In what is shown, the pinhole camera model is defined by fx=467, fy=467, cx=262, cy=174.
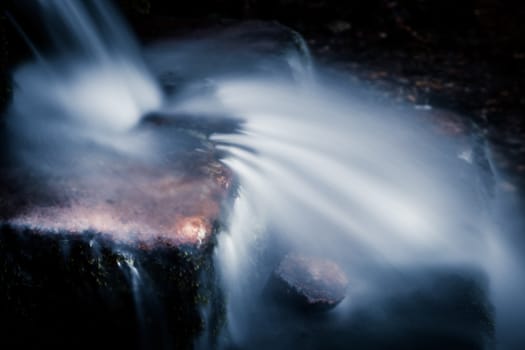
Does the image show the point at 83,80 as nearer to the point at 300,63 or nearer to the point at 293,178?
the point at 293,178

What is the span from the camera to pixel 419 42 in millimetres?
6172

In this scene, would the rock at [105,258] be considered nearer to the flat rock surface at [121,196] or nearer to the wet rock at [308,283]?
the flat rock surface at [121,196]

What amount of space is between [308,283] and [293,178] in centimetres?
68

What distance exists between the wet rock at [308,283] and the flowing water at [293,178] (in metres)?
0.08

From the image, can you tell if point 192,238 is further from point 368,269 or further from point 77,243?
point 368,269

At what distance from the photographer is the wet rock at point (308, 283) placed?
258 centimetres

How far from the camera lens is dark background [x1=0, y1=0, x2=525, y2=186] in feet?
14.5

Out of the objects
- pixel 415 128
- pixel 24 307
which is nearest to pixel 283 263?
pixel 24 307

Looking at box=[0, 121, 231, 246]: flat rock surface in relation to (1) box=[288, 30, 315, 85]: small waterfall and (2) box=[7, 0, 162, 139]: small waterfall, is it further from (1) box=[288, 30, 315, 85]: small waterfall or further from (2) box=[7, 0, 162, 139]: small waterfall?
(1) box=[288, 30, 315, 85]: small waterfall

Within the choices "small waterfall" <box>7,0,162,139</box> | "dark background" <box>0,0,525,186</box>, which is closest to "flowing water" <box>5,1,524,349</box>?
"small waterfall" <box>7,0,162,139</box>

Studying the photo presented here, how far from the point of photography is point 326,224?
9.75ft

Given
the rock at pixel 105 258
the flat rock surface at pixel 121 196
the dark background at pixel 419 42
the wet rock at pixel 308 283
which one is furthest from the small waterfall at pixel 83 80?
the wet rock at pixel 308 283

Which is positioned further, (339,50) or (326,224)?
(339,50)

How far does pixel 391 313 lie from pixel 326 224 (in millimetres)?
651
